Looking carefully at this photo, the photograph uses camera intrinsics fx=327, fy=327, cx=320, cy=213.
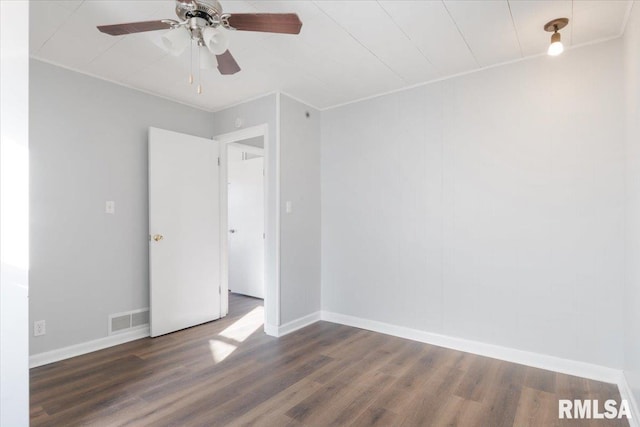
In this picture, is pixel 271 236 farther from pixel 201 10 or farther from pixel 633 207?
pixel 633 207

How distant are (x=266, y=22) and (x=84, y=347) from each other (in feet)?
10.3

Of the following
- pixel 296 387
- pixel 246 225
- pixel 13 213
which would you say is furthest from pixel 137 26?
pixel 246 225

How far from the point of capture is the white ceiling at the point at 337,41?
2078 mm

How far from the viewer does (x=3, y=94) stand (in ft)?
4.93

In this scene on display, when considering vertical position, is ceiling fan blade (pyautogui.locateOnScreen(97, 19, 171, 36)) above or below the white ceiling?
below

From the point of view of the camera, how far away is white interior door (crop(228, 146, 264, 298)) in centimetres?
504

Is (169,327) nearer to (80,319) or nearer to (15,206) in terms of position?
(80,319)

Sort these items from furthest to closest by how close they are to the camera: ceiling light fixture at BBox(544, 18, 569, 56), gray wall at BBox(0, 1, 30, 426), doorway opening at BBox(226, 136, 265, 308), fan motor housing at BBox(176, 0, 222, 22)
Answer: doorway opening at BBox(226, 136, 265, 308)
ceiling light fixture at BBox(544, 18, 569, 56)
fan motor housing at BBox(176, 0, 222, 22)
gray wall at BBox(0, 1, 30, 426)

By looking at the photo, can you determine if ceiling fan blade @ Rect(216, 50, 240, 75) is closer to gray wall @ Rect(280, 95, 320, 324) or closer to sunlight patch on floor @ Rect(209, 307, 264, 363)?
gray wall @ Rect(280, 95, 320, 324)

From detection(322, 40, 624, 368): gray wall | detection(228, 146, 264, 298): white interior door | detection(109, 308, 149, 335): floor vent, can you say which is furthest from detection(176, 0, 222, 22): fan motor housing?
detection(228, 146, 264, 298): white interior door

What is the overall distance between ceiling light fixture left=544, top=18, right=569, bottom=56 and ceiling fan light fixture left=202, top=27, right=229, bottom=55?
81.2 inches

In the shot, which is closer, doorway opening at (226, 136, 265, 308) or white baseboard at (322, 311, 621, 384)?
white baseboard at (322, 311, 621, 384)

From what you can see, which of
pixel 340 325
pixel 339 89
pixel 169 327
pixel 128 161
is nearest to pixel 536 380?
pixel 340 325

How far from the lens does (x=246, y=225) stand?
17.2ft
